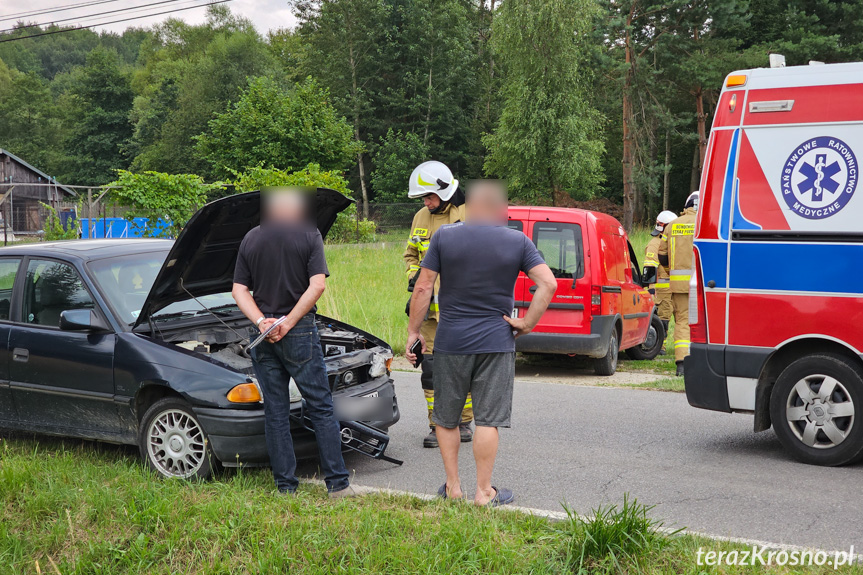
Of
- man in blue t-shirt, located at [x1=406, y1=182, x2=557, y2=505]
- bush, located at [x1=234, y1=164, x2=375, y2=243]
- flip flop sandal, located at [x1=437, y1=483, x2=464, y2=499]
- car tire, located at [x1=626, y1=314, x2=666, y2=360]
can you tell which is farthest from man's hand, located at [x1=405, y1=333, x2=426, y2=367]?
bush, located at [x1=234, y1=164, x2=375, y2=243]

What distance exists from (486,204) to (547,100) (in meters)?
39.4

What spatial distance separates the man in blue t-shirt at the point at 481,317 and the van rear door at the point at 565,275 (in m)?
4.78

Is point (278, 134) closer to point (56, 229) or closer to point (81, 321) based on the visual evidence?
point (56, 229)

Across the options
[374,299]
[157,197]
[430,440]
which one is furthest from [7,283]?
[157,197]

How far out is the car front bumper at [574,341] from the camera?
948 cm

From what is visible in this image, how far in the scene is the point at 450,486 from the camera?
4.83 metres

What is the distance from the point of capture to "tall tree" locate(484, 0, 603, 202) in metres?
40.8

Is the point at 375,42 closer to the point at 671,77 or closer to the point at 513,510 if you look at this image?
the point at 671,77

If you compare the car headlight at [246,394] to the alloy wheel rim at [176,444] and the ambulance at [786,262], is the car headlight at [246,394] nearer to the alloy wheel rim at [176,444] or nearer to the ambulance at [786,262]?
the alloy wheel rim at [176,444]

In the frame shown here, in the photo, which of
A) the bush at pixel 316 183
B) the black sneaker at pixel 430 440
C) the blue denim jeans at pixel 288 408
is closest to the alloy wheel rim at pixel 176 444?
the blue denim jeans at pixel 288 408

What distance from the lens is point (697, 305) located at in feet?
20.0

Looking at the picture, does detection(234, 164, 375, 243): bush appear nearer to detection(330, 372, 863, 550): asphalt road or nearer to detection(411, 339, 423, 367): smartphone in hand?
detection(330, 372, 863, 550): asphalt road

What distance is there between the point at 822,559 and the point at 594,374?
6328 mm

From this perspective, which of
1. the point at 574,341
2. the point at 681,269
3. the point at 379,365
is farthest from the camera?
the point at 681,269
